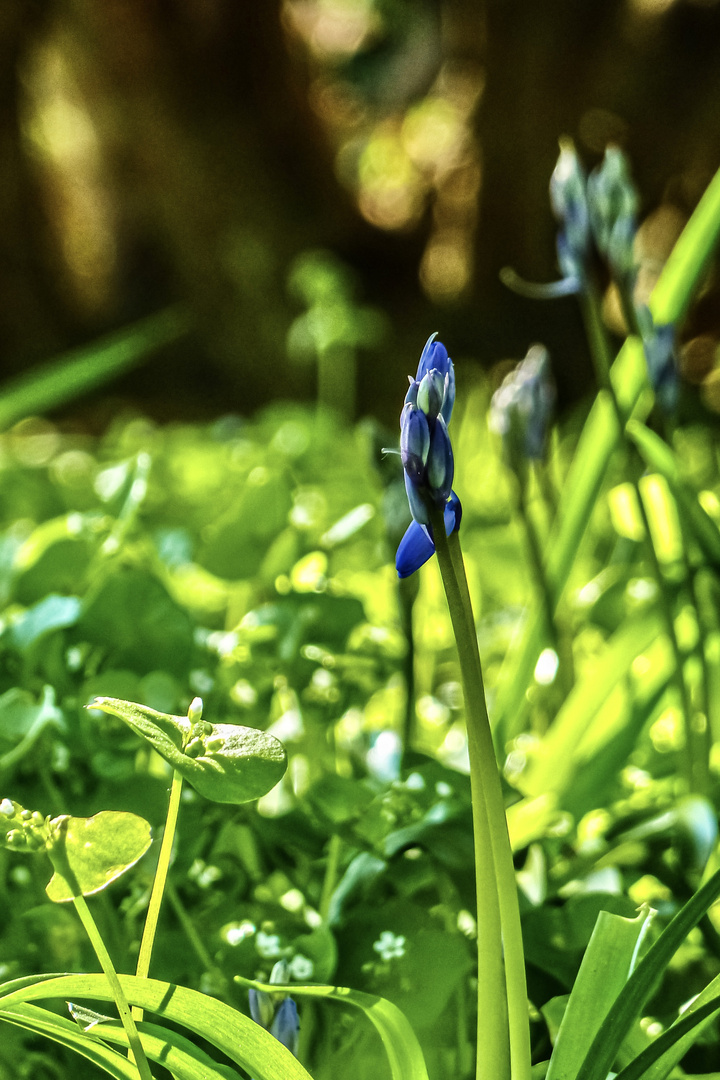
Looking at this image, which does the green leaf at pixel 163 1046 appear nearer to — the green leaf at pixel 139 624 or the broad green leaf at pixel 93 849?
the broad green leaf at pixel 93 849

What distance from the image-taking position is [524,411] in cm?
90

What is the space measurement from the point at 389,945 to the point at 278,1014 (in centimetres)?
10

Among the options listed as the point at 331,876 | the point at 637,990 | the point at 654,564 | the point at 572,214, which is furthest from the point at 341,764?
the point at 572,214

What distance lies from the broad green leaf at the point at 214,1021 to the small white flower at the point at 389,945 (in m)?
0.12

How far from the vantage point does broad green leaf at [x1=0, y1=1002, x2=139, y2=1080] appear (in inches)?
16.8

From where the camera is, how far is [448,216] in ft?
10.0

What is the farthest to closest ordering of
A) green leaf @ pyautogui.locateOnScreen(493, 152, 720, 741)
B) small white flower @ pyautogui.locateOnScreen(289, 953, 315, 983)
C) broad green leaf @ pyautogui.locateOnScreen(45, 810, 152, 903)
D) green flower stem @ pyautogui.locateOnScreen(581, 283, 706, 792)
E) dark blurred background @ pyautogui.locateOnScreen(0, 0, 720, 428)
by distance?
1. dark blurred background @ pyautogui.locateOnScreen(0, 0, 720, 428)
2. green leaf @ pyautogui.locateOnScreen(493, 152, 720, 741)
3. green flower stem @ pyautogui.locateOnScreen(581, 283, 706, 792)
4. small white flower @ pyautogui.locateOnScreen(289, 953, 315, 983)
5. broad green leaf @ pyautogui.locateOnScreen(45, 810, 152, 903)

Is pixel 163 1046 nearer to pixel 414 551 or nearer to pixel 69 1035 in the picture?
pixel 69 1035

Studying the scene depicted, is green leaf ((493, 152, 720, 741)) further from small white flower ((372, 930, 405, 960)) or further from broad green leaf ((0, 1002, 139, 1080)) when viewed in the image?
broad green leaf ((0, 1002, 139, 1080))

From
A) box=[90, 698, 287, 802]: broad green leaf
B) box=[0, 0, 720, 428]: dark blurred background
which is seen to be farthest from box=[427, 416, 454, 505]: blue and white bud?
box=[0, 0, 720, 428]: dark blurred background

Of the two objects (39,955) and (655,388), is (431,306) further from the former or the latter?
(39,955)

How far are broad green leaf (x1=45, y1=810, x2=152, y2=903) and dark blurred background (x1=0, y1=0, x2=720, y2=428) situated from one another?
2003 millimetres

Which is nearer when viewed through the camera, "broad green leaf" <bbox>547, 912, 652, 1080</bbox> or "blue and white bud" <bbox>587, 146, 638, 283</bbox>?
"broad green leaf" <bbox>547, 912, 652, 1080</bbox>

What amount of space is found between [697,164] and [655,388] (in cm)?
182
